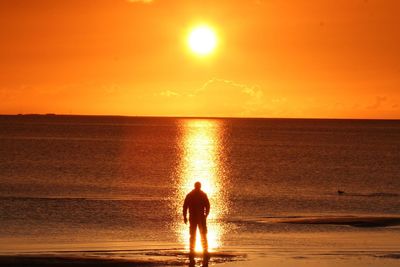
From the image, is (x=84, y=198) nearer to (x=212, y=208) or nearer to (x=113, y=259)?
(x=212, y=208)

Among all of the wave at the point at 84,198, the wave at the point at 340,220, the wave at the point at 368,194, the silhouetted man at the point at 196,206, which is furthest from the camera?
the wave at the point at 368,194

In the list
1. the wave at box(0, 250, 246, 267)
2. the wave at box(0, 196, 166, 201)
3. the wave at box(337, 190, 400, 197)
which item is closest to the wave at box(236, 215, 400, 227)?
the wave at box(0, 250, 246, 267)

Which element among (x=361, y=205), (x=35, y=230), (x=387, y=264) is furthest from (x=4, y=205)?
(x=387, y=264)

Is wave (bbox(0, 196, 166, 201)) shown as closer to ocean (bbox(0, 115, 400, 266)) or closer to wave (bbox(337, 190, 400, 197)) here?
ocean (bbox(0, 115, 400, 266))

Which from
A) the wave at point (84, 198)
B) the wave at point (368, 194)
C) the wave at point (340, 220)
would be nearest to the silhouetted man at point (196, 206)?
the wave at point (340, 220)

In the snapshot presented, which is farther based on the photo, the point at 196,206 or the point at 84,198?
the point at 84,198

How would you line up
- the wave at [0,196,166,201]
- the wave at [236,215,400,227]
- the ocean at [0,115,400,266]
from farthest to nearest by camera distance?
the wave at [0,196,166,201] < the wave at [236,215,400,227] < the ocean at [0,115,400,266]

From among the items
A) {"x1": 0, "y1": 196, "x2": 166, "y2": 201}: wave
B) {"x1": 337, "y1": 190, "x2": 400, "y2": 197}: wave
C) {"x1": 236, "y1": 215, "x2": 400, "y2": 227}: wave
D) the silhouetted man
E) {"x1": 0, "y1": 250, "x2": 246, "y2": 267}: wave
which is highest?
{"x1": 337, "y1": 190, "x2": 400, "y2": 197}: wave

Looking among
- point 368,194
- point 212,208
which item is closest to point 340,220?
point 212,208

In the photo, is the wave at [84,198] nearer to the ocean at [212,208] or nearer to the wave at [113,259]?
the ocean at [212,208]

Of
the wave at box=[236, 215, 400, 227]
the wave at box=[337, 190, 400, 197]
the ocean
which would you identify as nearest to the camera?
the ocean

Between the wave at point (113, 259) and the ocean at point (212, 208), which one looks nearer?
the wave at point (113, 259)

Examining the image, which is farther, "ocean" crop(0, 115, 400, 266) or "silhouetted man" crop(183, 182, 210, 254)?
"ocean" crop(0, 115, 400, 266)

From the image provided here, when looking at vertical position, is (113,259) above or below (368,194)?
below
